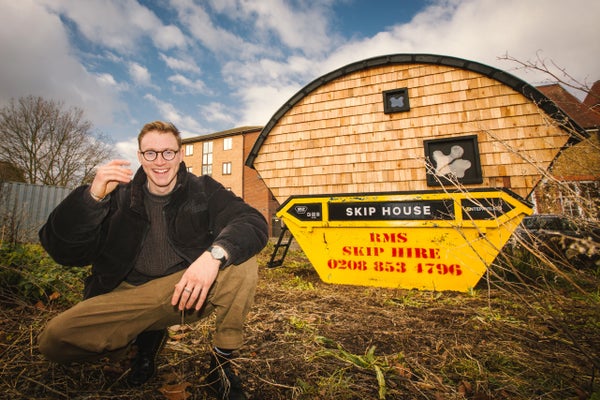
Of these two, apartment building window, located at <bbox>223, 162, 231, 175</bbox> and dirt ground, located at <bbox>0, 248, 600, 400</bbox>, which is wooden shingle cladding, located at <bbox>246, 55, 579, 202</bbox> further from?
apartment building window, located at <bbox>223, 162, 231, 175</bbox>

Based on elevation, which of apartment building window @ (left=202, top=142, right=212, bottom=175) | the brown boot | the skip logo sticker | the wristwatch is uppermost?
apartment building window @ (left=202, top=142, right=212, bottom=175)

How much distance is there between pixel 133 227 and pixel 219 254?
0.80 metres

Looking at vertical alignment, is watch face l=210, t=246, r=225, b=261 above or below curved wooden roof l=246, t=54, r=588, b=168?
below

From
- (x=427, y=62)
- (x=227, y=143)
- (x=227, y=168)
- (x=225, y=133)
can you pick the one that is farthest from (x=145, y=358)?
(x=225, y=133)

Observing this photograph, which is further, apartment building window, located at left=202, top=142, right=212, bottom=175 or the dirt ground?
apartment building window, located at left=202, top=142, right=212, bottom=175

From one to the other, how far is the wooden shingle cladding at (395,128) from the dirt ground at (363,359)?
3480 millimetres

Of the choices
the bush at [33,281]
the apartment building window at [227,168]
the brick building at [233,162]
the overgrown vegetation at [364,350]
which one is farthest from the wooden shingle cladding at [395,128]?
the apartment building window at [227,168]

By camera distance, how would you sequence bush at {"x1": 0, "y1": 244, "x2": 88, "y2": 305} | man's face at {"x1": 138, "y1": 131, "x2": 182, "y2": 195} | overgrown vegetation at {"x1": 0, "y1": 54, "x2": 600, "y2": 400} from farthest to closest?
1. bush at {"x1": 0, "y1": 244, "x2": 88, "y2": 305}
2. man's face at {"x1": 138, "y1": 131, "x2": 182, "y2": 195}
3. overgrown vegetation at {"x1": 0, "y1": 54, "x2": 600, "y2": 400}

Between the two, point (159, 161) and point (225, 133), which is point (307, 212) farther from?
point (225, 133)

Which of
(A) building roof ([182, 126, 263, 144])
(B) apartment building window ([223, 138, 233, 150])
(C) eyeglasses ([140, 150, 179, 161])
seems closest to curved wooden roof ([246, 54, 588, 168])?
(C) eyeglasses ([140, 150, 179, 161])

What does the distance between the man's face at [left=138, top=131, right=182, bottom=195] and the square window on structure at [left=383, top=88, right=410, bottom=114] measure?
5769 mm

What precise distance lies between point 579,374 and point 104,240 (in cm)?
347

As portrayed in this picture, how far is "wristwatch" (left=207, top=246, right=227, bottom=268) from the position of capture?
1.65 m

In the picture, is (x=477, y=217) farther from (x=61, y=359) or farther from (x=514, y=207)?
(x=61, y=359)
